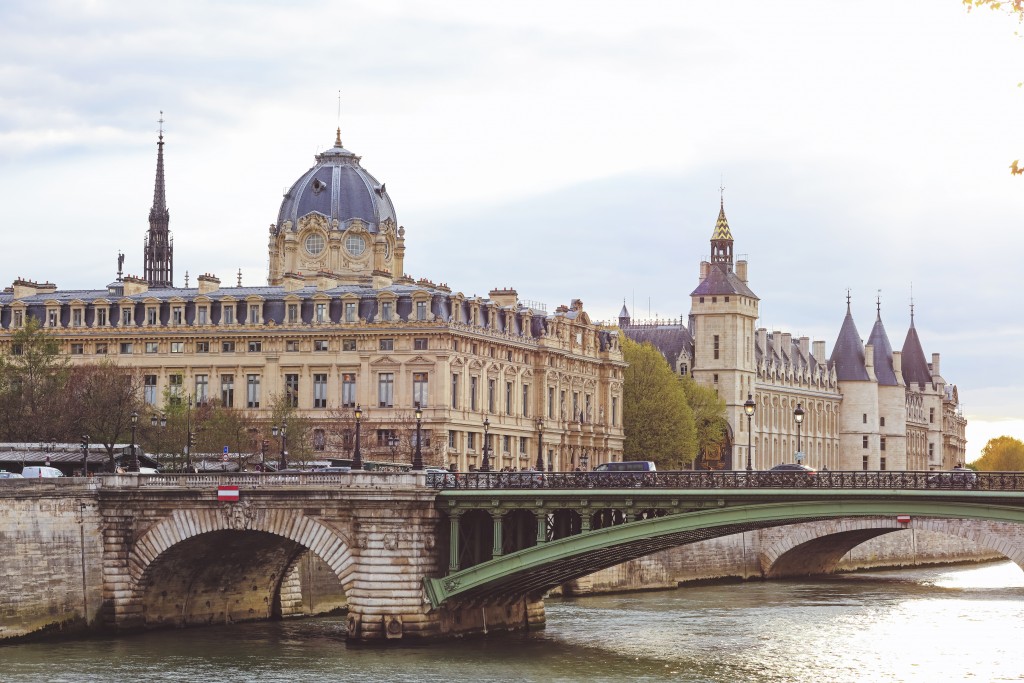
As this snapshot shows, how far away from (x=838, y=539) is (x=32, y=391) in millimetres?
37536

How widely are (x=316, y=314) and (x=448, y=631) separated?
46591mm

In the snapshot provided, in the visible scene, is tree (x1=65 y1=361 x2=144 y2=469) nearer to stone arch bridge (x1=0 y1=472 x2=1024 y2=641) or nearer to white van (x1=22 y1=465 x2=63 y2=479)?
white van (x1=22 y1=465 x2=63 y2=479)

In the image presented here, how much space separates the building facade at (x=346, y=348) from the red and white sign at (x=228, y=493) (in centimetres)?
3979

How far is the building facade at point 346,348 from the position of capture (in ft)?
346

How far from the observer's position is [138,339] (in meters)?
110

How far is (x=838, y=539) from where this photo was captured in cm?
9750

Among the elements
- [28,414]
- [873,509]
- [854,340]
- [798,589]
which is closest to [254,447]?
[28,414]

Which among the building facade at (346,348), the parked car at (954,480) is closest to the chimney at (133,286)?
the building facade at (346,348)

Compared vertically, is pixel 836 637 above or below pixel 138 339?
below

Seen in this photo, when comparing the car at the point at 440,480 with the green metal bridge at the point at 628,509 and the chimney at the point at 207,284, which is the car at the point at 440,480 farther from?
the chimney at the point at 207,284

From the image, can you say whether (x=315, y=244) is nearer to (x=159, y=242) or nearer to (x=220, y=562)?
(x=159, y=242)

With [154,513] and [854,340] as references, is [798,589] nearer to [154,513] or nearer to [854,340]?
[154,513]

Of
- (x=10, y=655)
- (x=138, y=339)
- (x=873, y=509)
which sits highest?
(x=138, y=339)

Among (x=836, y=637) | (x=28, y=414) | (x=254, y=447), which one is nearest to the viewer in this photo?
(x=836, y=637)
